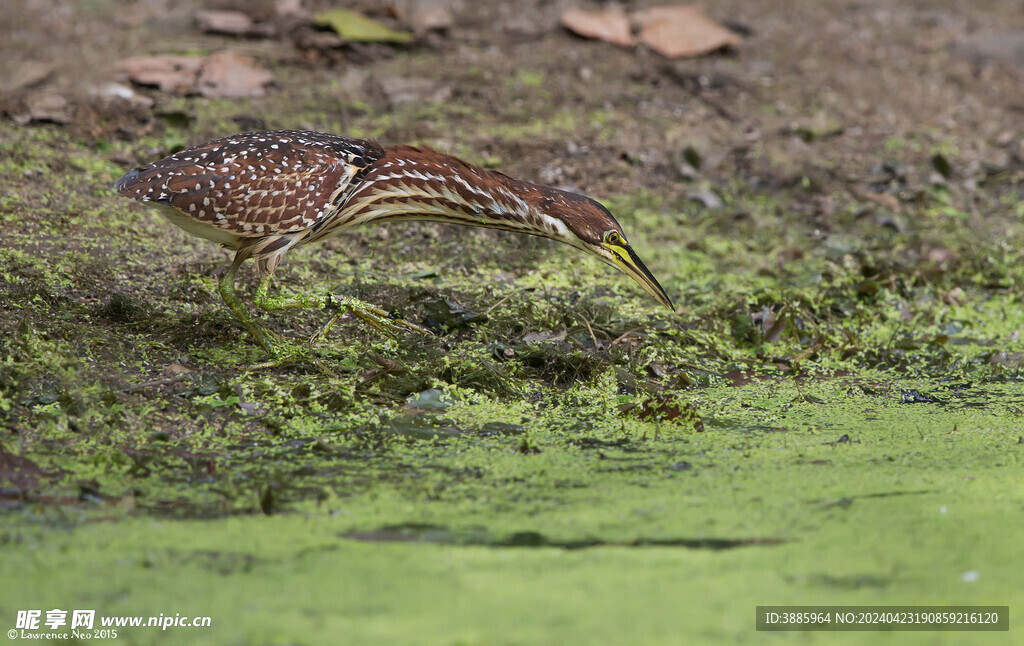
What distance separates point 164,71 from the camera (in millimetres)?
9453

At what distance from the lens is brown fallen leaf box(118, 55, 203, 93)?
921 centimetres

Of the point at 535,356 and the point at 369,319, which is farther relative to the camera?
the point at 535,356

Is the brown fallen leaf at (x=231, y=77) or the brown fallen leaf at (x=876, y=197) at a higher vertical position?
the brown fallen leaf at (x=231, y=77)

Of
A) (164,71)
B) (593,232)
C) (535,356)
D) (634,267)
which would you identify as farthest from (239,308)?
(164,71)

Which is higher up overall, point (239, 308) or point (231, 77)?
point (231, 77)

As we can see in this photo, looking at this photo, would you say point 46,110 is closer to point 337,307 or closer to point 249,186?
point 249,186

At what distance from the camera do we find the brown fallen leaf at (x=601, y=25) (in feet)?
36.1

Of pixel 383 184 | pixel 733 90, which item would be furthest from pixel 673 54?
pixel 383 184

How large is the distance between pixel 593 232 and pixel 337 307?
58.9 inches

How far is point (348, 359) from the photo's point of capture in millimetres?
5785

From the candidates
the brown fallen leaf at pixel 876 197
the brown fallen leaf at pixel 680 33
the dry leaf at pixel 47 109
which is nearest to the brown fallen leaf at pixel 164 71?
the dry leaf at pixel 47 109

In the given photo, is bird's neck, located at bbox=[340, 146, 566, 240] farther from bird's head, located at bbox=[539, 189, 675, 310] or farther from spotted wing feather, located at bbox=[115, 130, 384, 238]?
spotted wing feather, located at bbox=[115, 130, 384, 238]

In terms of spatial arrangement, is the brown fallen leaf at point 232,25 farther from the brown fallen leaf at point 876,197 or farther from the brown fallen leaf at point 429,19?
the brown fallen leaf at point 876,197

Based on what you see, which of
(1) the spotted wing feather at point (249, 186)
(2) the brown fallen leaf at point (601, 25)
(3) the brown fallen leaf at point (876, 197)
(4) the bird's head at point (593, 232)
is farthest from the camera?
(2) the brown fallen leaf at point (601, 25)
